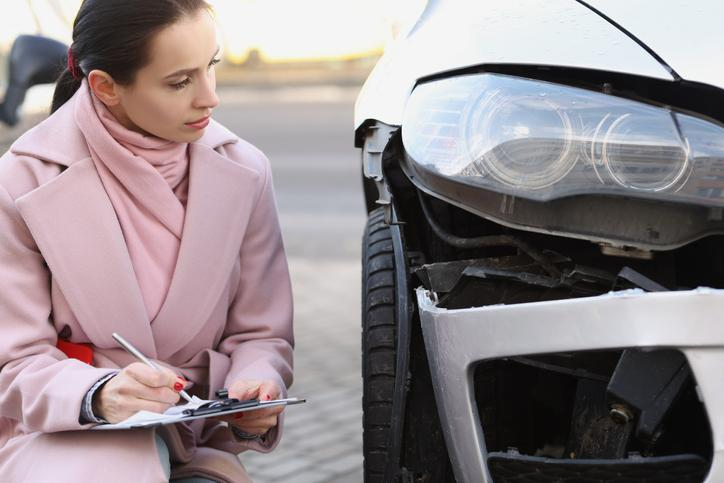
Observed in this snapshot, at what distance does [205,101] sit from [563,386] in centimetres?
93

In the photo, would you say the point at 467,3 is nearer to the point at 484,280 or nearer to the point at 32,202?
the point at 484,280

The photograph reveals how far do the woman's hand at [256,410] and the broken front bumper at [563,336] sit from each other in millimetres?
338

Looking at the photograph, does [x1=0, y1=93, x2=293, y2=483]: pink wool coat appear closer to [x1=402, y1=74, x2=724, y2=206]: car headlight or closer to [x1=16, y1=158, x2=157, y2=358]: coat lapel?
[x1=16, y1=158, x2=157, y2=358]: coat lapel

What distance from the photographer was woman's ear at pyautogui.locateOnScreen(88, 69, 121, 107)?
2307mm

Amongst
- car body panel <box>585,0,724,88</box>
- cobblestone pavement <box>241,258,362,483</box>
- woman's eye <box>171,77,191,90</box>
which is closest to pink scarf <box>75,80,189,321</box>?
woman's eye <box>171,77,191,90</box>

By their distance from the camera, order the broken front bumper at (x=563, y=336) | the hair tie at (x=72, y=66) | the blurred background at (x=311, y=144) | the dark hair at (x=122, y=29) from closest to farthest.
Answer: the broken front bumper at (x=563, y=336), the dark hair at (x=122, y=29), the hair tie at (x=72, y=66), the blurred background at (x=311, y=144)

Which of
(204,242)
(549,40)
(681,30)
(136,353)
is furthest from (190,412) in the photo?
(681,30)

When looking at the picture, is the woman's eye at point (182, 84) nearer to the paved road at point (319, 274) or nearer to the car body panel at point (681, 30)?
the car body panel at point (681, 30)

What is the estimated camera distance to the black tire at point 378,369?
8.13 feet

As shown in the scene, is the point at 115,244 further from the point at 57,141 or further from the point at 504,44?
the point at 504,44

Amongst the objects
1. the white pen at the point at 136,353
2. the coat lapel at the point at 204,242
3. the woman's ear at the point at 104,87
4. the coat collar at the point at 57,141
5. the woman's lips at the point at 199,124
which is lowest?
the white pen at the point at 136,353

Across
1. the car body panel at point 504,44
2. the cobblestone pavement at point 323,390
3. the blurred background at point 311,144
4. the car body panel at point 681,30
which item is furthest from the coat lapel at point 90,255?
the cobblestone pavement at point 323,390

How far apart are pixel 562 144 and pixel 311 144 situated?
11428mm

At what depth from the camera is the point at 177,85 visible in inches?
90.9
